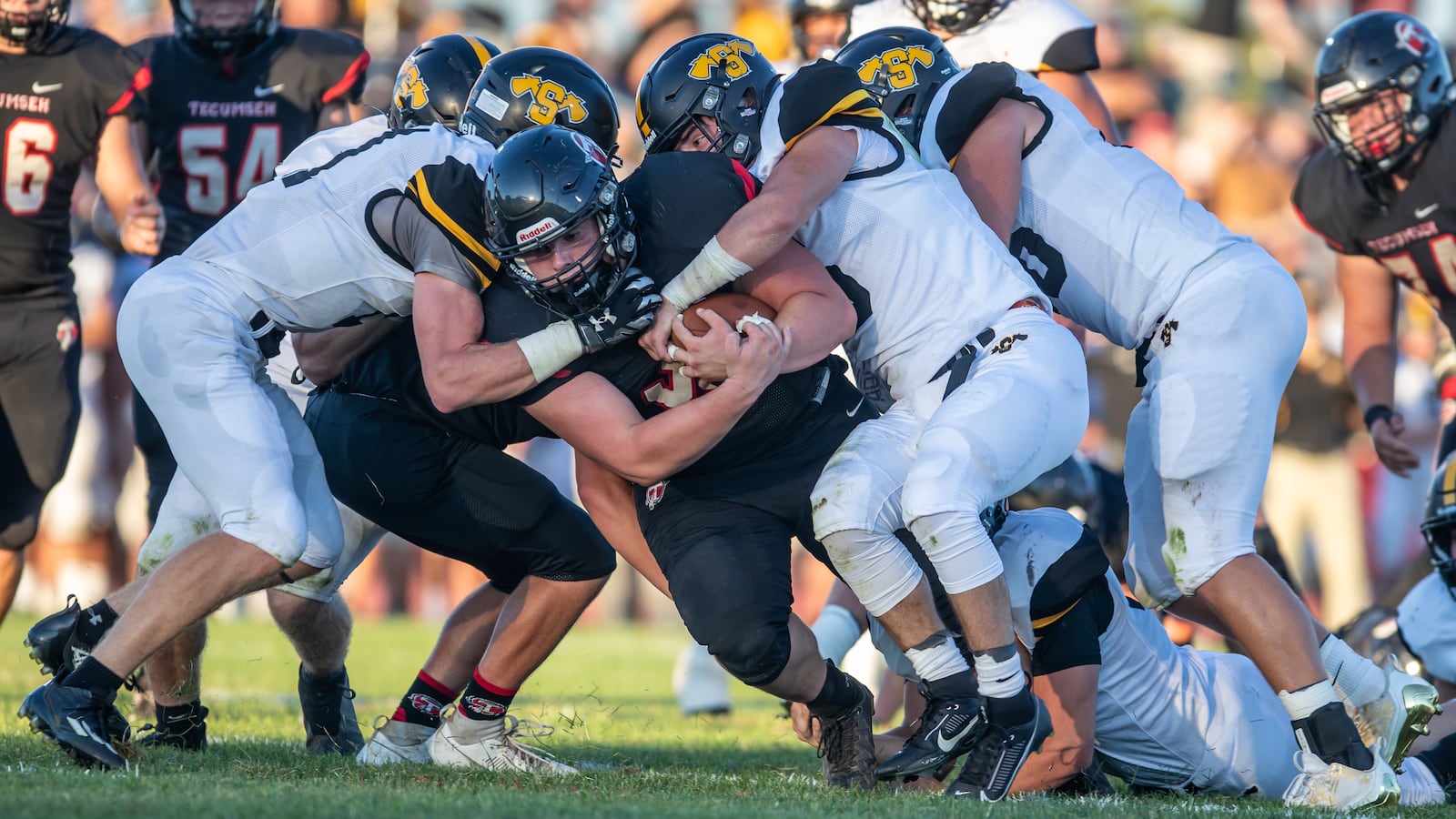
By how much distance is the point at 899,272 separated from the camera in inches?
162

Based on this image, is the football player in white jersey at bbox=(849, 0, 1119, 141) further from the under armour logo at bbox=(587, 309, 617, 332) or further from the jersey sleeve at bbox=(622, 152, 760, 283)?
the under armour logo at bbox=(587, 309, 617, 332)

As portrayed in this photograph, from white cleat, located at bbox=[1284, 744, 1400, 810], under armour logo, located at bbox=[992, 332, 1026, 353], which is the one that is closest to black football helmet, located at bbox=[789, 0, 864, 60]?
under armour logo, located at bbox=[992, 332, 1026, 353]

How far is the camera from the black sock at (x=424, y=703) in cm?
467

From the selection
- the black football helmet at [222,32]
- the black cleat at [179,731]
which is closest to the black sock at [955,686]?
the black cleat at [179,731]

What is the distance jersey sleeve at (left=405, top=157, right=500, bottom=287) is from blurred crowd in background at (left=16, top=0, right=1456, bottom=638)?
228 inches

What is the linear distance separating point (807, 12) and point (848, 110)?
9.77 ft

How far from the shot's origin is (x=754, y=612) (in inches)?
156

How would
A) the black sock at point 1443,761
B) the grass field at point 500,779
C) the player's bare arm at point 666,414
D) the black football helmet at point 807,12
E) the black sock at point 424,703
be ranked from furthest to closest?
1. the black football helmet at point 807,12
2. the black sock at point 424,703
3. the black sock at point 1443,761
4. the player's bare arm at point 666,414
5. the grass field at point 500,779

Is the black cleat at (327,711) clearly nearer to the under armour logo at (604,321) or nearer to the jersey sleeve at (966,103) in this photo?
the under armour logo at (604,321)

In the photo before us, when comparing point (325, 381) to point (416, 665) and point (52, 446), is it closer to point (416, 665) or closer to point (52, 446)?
point (52, 446)

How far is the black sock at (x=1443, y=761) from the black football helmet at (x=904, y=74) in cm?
222

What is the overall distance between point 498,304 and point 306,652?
4.96 ft

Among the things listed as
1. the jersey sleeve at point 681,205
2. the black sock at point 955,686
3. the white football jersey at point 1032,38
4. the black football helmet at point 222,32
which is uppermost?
the black football helmet at point 222,32

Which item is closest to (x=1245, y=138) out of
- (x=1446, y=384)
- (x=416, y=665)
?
(x=1446, y=384)
